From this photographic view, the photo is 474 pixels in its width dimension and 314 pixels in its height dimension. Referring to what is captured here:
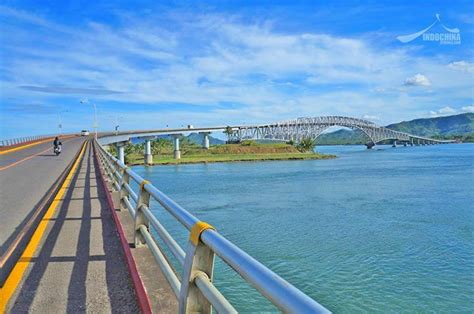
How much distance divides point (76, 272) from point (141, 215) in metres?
1.20

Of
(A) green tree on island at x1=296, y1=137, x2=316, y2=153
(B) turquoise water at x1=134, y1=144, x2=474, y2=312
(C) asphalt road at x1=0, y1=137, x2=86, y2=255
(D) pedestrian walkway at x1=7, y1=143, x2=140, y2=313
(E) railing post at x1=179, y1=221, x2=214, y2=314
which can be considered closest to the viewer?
(E) railing post at x1=179, y1=221, x2=214, y2=314

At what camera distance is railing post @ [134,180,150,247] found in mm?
6047

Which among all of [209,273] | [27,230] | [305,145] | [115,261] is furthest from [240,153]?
[209,273]

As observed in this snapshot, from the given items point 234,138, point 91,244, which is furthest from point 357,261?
point 234,138

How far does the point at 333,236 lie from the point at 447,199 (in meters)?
18.0

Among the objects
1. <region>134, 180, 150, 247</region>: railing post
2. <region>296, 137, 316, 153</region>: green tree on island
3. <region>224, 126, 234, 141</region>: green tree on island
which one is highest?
<region>224, 126, 234, 141</region>: green tree on island

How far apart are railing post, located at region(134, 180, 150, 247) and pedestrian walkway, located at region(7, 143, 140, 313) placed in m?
0.38

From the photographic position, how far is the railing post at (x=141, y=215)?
6.05 m

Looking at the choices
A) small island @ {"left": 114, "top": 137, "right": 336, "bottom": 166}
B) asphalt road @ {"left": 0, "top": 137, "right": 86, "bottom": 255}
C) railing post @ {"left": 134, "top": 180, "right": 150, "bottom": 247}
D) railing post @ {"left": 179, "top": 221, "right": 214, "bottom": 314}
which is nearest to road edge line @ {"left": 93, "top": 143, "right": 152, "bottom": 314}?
railing post @ {"left": 134, "top": 180, "right": 150, "bottom": 247}

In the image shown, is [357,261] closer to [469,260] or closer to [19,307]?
[469,260]

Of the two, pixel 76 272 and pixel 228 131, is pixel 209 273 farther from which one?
pixel 228 131

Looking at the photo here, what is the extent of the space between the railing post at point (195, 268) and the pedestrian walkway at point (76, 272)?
160 centimetres

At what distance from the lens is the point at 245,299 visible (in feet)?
44.4

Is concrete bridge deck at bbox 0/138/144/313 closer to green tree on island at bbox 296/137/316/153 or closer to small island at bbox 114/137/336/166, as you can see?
small island at bbox 114/137/336/166
